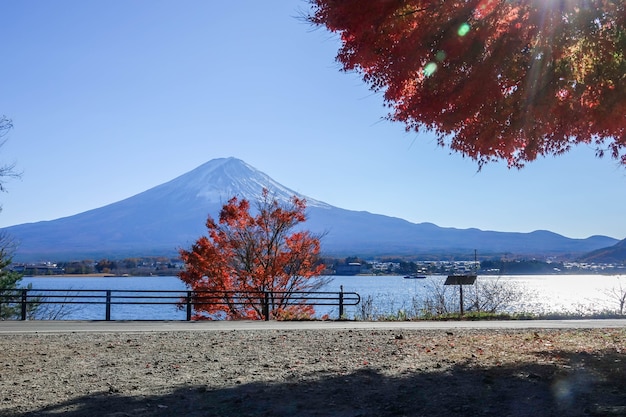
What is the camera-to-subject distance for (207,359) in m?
10.3

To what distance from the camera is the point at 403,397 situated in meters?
7.18

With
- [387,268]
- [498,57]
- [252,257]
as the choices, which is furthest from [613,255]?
[498,57]

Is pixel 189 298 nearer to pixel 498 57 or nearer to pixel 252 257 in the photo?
pixel 252 257

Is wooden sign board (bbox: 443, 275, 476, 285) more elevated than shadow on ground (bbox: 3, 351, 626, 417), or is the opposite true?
wooden sign board (bbox: 443, 275, 476, 285)

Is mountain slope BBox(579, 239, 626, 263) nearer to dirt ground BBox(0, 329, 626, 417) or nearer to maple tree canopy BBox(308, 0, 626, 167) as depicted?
dirt ground BBox(0, 329, 626, 417)

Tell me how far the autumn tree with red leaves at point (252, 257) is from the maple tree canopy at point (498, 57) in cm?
2055

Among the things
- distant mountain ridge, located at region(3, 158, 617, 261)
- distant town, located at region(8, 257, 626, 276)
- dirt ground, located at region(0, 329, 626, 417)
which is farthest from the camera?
distant mountain ridge, located at region(3, 158, 617, 261)

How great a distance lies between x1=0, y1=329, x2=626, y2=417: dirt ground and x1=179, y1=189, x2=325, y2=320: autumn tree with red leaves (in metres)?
17.5

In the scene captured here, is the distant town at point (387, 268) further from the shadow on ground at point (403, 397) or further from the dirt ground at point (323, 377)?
the shadow on ground at point (403, 397)

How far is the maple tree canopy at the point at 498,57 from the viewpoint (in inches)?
340

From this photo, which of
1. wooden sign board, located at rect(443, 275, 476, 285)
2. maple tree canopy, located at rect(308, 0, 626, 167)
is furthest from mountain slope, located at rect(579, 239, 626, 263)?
maple tree canopy, located at rect(308, 0, 626, 167)

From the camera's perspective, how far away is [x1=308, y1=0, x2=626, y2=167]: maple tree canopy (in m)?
8.65

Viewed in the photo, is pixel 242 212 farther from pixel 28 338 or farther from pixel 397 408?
pixel 397 408

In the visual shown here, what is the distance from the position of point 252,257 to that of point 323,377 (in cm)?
2289
